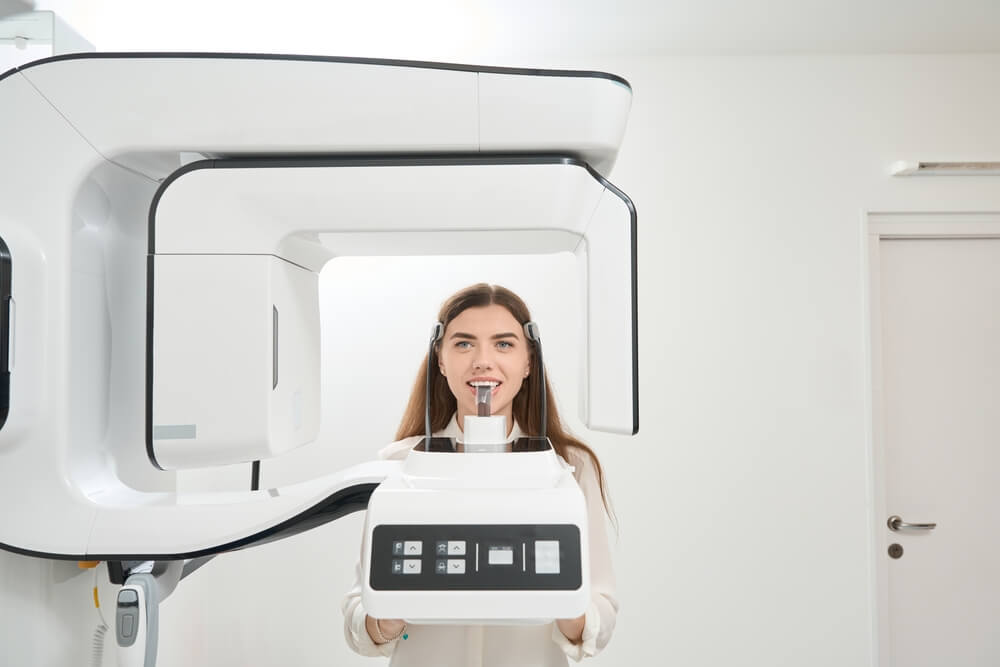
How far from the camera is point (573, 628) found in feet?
3.04

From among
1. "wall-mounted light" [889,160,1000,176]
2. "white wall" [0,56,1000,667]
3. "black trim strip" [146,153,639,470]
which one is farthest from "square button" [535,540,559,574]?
"wall-mounted light" [889,160,1000,176]

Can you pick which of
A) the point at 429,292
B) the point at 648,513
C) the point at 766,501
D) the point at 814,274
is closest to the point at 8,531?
the point at 429,292

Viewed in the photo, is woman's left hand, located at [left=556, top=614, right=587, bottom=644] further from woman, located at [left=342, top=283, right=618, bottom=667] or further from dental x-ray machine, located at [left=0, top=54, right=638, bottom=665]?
dental x-ray machine, located at [left=0, top=54, right=638, bottom=665]

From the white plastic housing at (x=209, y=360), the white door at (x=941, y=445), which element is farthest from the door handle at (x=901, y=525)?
the white plastic housing at (x=209, y=360)

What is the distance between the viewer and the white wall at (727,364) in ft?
7.31

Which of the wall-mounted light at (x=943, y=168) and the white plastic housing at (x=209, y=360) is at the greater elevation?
the wall-mounted light at (x=943, y=168)

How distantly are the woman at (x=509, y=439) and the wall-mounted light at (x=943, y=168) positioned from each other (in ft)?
5.53

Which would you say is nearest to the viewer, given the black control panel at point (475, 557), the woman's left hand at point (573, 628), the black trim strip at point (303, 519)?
the black control panel at point (475, 557)

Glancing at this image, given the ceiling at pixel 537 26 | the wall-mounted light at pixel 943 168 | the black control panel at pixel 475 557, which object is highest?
the ceiling at pixel 537 26

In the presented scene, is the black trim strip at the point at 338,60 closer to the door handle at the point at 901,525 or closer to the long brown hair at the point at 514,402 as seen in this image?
the long brown hair at the point at 514,402

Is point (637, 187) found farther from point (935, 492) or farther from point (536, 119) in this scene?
point (536, 119)

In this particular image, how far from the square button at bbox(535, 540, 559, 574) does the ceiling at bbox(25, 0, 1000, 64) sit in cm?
181

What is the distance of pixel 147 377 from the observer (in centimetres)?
65

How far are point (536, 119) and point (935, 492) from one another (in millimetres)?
2429
